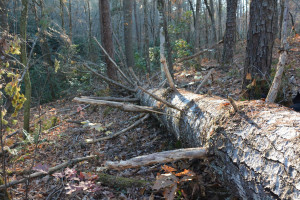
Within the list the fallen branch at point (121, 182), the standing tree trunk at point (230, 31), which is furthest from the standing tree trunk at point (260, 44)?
the standing tree trunk at point (230, 31)

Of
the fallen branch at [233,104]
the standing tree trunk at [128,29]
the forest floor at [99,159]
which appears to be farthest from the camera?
the standing tree trunk at [128,29]

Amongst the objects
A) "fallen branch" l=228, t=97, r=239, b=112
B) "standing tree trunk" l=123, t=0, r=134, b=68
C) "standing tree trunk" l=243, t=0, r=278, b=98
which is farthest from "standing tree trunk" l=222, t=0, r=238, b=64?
"standing tree trunk" l=123, t=0, r=134, b=68

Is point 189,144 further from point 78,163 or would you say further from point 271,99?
point 78,163

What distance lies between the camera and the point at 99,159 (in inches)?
145

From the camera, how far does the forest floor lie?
234 cm

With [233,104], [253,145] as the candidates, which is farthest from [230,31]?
[253,145]

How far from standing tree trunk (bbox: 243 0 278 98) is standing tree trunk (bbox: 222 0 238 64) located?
11.9ft

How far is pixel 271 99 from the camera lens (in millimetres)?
2586

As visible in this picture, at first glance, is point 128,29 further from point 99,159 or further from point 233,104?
point 233,104

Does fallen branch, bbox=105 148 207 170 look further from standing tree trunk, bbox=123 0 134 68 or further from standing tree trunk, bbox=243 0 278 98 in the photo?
standing tree trunk, bbox=123 0 134 68

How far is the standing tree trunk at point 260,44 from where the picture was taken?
156 inches

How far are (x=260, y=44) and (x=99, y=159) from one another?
3.64 metres

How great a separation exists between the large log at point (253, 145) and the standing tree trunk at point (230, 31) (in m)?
5.73

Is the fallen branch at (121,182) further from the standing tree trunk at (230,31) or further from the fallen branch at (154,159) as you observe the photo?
the standing tree trunk at (230,31)
